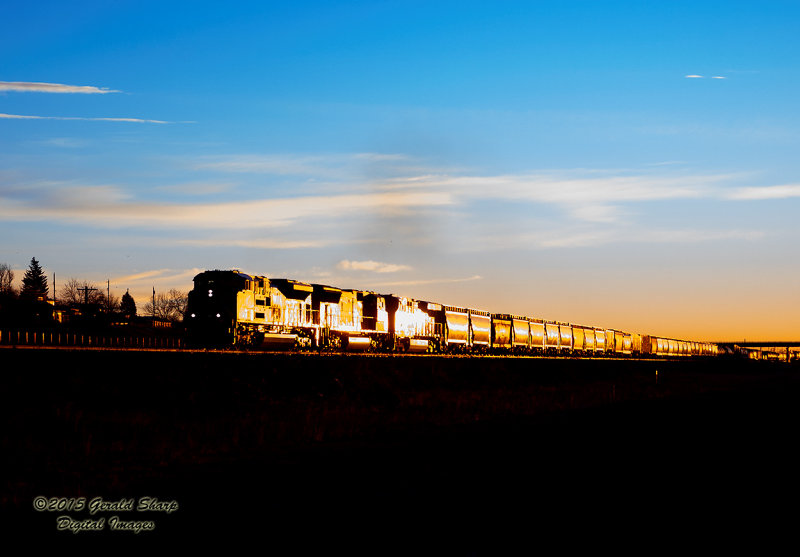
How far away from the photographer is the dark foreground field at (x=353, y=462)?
13.5 m

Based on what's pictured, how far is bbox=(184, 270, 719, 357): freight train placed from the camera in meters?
42.0

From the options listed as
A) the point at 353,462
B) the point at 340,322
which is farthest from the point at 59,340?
the point at 353,462

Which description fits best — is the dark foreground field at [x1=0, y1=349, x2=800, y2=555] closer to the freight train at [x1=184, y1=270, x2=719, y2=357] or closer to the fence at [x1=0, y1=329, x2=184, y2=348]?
the freight train at [x1=184, y1=270, x2=719, y2=357]

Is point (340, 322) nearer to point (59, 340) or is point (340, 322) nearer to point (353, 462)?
point (59, 340)

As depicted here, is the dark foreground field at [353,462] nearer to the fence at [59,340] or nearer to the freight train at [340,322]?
the freight train at [340,322]

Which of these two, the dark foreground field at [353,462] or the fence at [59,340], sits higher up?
the fence at [59,340]

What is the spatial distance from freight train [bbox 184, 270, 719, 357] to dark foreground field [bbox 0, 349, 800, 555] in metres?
4.57

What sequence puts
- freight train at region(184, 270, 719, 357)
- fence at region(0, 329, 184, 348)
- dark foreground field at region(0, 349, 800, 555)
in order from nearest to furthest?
1. dark foreground field at region(0, 349, 800, 555)
2. fence at region(0, 329, 184, 348)
3. freight train at region(184, 270, 719, 357)

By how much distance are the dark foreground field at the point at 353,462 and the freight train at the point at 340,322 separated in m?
4.57

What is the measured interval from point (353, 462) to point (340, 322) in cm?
3003

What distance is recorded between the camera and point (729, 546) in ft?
41.3

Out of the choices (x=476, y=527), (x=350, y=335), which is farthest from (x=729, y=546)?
(x=350, y=335)

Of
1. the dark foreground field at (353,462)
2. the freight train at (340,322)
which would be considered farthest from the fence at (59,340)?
the dark foreground field at (353,462)

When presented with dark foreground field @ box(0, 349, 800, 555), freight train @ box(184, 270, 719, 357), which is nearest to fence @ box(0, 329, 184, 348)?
freight train @ box(184, 270, 719, 357)
